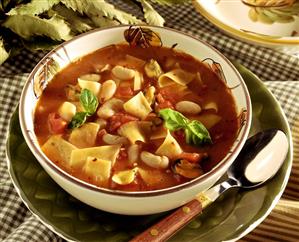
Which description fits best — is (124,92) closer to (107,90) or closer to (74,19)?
(107,90)

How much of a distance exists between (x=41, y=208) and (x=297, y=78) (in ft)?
4.49

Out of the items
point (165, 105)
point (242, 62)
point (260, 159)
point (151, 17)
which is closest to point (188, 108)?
point (165, 105)

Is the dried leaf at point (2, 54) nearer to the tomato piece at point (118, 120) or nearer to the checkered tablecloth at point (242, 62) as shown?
the checkered tablecloth at point (242, 62)

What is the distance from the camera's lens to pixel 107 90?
197cm

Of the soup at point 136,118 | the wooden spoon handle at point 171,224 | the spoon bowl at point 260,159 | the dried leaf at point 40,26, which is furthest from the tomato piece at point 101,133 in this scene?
the dried leaf at point 40,26

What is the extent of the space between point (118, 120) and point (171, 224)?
0.38 m

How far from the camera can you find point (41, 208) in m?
1.79

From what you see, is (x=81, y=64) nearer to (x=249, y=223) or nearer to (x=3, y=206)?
(x=3, y=206)

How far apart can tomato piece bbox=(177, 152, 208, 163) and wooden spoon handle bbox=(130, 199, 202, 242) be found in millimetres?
131

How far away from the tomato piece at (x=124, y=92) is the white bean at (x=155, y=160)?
0.31 metres

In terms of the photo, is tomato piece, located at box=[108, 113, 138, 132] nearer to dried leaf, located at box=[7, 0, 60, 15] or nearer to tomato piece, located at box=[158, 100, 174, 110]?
tomato piece, located at box=[158, 100, 174, 110]

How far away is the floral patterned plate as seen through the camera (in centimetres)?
264

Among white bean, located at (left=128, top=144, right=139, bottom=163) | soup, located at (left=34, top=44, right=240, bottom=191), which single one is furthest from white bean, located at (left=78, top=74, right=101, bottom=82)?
white bean, located at (left=128, top=144, right=139, bottom=163)

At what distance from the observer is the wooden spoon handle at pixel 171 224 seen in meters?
1.66
